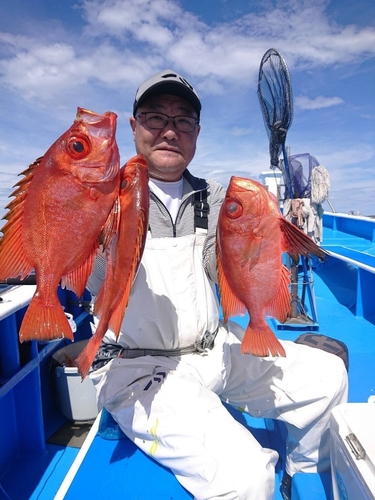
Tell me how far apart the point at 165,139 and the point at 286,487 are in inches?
93.2

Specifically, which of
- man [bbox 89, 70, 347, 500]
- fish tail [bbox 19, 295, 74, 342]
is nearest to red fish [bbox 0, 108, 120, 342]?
fish tail [bbox 19, 295, 74, 342]

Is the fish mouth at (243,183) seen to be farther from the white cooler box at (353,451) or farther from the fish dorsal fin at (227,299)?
the white cooler box at (353,451)

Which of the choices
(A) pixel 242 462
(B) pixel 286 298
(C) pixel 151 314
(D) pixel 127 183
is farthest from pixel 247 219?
(A) pixel 242 462

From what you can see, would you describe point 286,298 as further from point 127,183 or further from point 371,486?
point 127,183

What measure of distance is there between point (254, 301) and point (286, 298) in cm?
18

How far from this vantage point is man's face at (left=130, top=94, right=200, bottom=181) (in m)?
2.16

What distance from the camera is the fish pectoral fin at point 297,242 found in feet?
4.95

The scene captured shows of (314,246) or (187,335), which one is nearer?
(314,246)

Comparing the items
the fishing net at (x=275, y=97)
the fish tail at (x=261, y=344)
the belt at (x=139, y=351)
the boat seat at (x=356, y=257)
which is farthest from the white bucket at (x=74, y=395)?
the boat seat at (x=356, y=257)

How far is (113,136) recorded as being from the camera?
125cm

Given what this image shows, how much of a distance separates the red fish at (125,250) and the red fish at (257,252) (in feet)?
1.79

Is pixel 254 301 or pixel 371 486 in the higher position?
pixel 254 301

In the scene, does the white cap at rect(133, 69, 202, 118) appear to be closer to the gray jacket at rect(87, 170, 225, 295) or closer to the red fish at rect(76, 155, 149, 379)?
the gray jacket at rect(87, 170, 225, 295)

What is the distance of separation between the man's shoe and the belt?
103 centimetres
